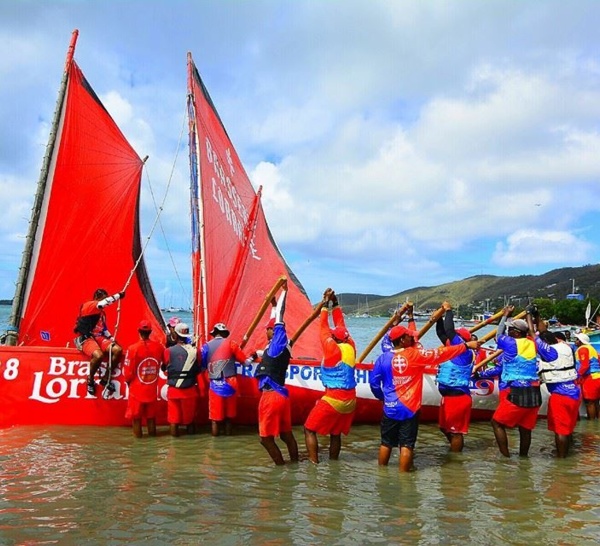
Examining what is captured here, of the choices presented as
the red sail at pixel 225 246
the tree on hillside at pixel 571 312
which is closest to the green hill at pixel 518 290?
the tree on hillside at pixel 571 312

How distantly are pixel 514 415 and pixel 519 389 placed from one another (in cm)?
39

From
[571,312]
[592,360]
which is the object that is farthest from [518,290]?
[592,360]

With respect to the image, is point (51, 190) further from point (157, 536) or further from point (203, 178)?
point (157, 536)

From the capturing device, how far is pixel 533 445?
375 inches

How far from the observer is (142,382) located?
947 centimetres

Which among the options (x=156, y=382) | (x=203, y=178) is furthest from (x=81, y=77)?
(x=156, y=382)

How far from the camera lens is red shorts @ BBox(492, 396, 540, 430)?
848 cm

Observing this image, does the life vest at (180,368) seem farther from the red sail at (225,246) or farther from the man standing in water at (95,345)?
the red sail at (225,246)

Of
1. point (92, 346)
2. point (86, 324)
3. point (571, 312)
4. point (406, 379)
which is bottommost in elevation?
point (406, 379)

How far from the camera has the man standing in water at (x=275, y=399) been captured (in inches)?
298

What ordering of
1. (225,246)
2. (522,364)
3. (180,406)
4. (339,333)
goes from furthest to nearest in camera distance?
1. (225,246)
2. (180,406)
3. (522,364)
4. (339,333)

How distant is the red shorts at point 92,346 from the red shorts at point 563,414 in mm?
7186

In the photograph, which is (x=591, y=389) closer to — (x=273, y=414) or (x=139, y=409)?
(x=273, y=414)

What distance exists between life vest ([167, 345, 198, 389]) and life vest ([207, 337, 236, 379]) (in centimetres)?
30
